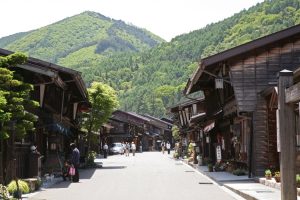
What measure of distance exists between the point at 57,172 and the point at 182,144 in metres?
36.2

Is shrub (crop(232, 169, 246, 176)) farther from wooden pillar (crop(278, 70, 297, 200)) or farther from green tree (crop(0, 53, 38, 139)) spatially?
wooden pillar (crop(278, 70, 297, 200))

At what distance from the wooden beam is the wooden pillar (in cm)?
16

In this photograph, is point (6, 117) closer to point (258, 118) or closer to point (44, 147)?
point (258, 118)

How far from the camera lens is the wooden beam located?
31.3ft

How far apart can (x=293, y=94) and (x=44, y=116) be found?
18248mm

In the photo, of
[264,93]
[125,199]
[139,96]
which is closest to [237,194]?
[125,199]

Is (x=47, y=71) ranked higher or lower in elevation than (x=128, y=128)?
lower

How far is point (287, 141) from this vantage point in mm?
10312

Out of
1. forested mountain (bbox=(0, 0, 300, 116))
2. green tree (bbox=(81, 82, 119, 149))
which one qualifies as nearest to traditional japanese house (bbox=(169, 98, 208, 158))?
green tree (bbox=(81, 82, 119, 149))

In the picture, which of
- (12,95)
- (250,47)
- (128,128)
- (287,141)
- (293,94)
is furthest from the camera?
(128,128)

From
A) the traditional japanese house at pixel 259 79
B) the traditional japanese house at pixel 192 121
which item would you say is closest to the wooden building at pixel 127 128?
the traditional japanese house at pixel 192 121

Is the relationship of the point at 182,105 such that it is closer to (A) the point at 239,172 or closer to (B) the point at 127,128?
(A) the point at 239,172

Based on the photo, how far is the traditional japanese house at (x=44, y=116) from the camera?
70.2ft

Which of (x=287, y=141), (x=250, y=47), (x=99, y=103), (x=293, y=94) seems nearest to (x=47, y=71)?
(x=250, y=47)
